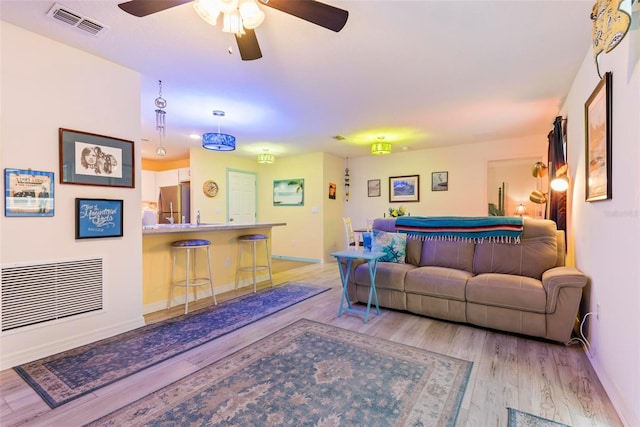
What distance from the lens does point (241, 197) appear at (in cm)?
695

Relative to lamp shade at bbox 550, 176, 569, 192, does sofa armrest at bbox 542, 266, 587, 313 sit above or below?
below

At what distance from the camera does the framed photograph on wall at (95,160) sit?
240cm

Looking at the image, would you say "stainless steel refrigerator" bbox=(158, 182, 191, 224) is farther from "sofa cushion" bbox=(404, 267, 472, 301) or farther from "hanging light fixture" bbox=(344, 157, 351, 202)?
"sofa cushion" bbox=(404, 267, 472, 301)

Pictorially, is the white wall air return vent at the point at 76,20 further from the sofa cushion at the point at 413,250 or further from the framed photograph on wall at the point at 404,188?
the framed photograph on wall at the point at 404,188

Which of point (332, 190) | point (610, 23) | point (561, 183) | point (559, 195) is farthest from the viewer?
point (332, 190)

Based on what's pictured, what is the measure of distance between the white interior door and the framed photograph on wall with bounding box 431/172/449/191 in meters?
4.16

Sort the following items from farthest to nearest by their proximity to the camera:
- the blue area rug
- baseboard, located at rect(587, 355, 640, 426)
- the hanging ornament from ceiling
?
the blue area rug
baseboard, located at rect(587, 355, 640, 426)
the hanging ornament from ceiling

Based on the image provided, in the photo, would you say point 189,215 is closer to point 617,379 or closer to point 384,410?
point 384,410

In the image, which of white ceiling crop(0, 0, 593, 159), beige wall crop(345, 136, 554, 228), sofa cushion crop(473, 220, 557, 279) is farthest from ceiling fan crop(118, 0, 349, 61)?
beige wall crop(345, 136, 554, 228)

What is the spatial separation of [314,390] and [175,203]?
5.89 metres

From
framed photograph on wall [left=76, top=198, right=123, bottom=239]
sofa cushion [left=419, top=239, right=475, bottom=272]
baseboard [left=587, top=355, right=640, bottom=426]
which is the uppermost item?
framed photograph on wall [left=76, top=198, right=123, bottom=239]

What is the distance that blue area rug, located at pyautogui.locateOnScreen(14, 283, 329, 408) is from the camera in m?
1.91

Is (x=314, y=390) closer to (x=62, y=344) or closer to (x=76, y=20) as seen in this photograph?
(x=62, y=344)

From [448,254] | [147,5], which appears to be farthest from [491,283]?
[147,5]
